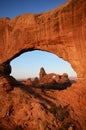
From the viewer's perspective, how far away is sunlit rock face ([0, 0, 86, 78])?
80.2ft

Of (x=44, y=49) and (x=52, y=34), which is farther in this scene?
(x=44, y=49)

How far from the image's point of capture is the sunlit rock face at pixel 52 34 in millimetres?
24438

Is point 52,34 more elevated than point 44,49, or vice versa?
point 52,34

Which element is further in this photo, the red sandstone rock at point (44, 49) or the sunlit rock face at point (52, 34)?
the sunlit rock face at point (52, 34)

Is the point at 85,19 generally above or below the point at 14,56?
above

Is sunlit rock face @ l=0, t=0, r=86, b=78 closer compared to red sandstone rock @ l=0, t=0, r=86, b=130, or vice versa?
red sandstone rock @ l=0, t=0, r=86, b=130

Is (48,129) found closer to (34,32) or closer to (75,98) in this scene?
(75,98)

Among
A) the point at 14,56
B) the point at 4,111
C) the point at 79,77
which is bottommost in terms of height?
the point at 4,111

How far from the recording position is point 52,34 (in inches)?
1032

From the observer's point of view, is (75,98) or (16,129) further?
(75,98)

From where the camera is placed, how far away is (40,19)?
26.5 m

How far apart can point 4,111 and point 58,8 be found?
44.3 ft

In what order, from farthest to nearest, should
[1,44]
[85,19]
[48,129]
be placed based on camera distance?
[1,44]
[85,19]
[48,129]

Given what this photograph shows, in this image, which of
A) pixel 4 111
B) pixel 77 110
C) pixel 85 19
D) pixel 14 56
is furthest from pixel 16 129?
pixel 85 19
